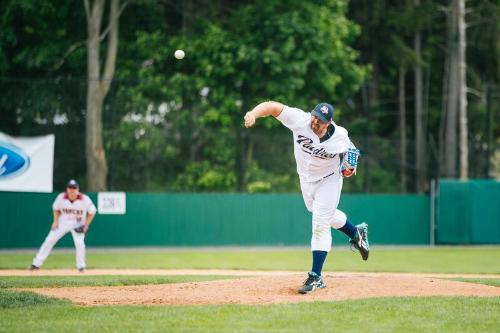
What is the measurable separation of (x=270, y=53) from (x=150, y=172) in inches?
230

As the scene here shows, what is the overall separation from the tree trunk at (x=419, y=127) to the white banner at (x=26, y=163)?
10206 millimetres

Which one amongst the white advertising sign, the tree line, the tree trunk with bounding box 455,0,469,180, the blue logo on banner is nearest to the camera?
the blue logo on banner

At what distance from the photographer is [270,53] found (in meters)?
25.1

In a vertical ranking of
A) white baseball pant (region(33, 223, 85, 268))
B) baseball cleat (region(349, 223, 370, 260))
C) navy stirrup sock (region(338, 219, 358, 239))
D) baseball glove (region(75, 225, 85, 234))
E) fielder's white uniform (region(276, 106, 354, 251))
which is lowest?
white baseball pant (region(33, 223, 85, 268))

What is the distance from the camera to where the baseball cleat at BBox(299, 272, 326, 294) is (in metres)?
9.21

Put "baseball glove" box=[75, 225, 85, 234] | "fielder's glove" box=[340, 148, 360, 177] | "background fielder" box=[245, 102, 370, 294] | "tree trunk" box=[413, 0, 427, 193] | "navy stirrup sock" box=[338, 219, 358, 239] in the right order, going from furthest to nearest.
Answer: "tree trunk" box=[413, 0, 427, 193]
"baseball glove" box=[75, 225, 85, 234]
"navy stirrup sock" box=[338, 219, 358, 239]
"fielder's glove" box=[340, 148, 360, 177]
"background fielder" box=[245, 102, 370, 294]

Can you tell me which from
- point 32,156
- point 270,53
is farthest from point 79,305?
point 270,53

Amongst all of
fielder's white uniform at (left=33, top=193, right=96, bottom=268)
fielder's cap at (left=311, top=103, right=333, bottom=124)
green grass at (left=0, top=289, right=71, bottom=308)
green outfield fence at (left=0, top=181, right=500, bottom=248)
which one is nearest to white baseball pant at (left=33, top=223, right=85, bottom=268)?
fielder's white uniform at (left=33, top=193, right=96, bottom=268)

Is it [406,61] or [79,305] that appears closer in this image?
[79,305]

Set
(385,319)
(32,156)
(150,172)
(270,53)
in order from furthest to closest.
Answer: (270,53), (150,172), (32,156), (385,319)

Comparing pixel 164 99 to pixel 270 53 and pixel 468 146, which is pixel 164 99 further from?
pixel 468 146

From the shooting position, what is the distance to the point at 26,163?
19.9 meters

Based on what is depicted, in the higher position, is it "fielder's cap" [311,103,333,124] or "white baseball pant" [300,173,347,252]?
"fielder's cap" [311,103,333,124]

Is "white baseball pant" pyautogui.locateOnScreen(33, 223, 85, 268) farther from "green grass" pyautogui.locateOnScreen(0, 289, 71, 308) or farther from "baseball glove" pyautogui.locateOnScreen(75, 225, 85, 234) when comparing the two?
"green grass" pyautogui.locateOnScreen(0, 289, 71, 308)
